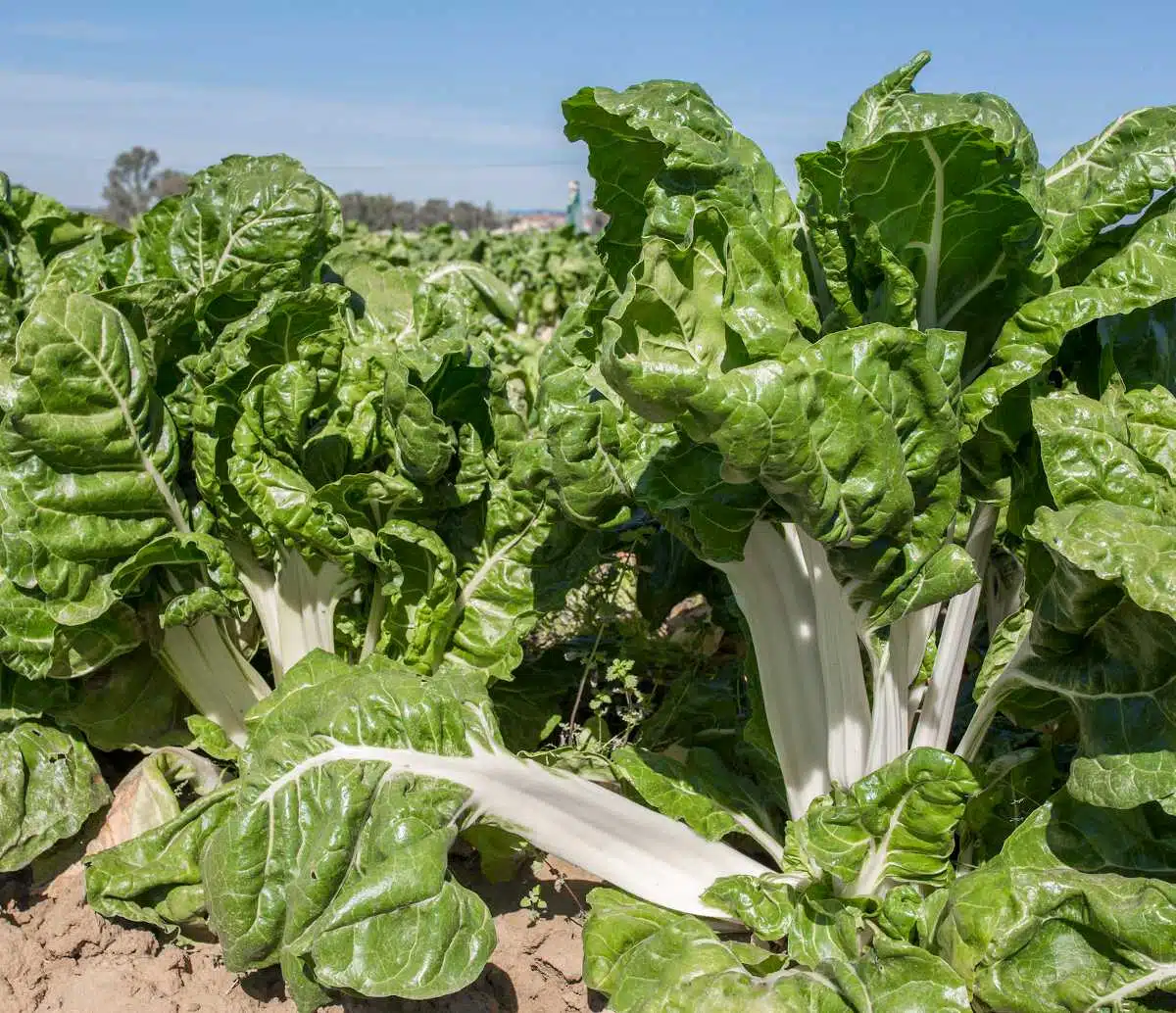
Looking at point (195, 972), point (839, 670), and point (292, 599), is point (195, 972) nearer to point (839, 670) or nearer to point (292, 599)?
point (292, 599)

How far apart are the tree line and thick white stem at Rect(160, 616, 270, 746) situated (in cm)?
4870

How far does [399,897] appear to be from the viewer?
2.65 meters

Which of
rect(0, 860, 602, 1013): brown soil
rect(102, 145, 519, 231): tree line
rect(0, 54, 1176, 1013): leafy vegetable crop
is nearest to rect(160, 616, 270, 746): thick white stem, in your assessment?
rect(0, 54, 1176, 1013): leafy vegetable crop

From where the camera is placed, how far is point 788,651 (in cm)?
292

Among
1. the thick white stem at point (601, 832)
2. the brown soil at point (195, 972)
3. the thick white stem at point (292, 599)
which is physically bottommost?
the brown soil at point (195, 972)

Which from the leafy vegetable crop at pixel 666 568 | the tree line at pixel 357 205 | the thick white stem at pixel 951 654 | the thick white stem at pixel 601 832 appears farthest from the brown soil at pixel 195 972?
the tree line at pixel 357 205

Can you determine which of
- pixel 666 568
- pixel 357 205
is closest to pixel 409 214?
pixel 357 205

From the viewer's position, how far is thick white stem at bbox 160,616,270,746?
365 cm

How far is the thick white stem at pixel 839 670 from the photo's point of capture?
2.72 meters

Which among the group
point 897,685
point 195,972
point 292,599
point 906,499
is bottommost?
point 195,972

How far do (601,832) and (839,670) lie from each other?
0.71 m

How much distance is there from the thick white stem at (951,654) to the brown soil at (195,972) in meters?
1.08

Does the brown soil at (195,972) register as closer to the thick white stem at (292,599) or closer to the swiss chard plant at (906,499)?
the swiss chard plant at (906,499)

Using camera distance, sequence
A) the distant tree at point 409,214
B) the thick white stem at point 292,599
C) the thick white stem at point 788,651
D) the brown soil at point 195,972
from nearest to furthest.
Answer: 1. the thick white stem at point 788,651
2. the brown soil at point 195,972
3. the thick white stem at point 292,599
4. the distant tree at point 409,214
